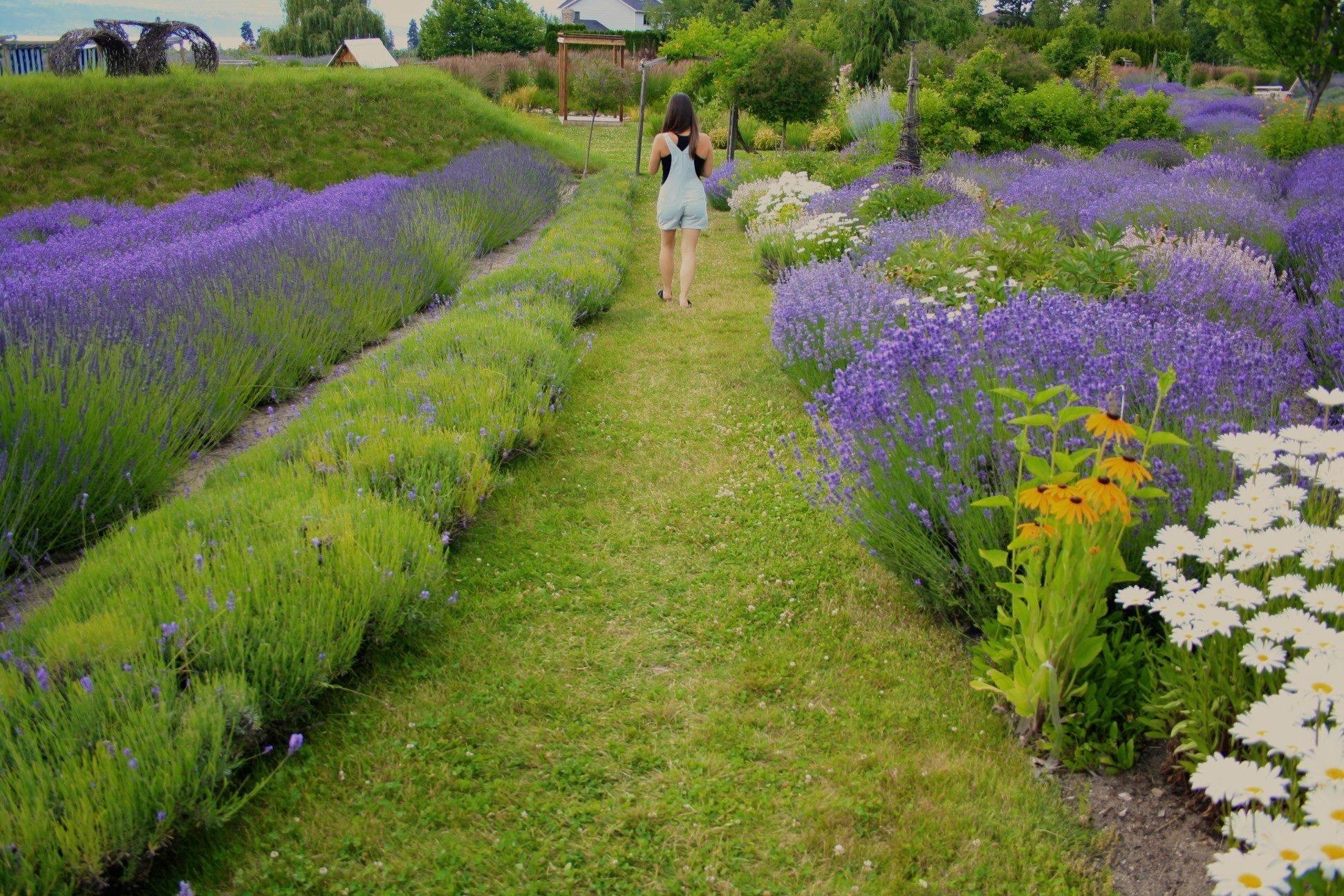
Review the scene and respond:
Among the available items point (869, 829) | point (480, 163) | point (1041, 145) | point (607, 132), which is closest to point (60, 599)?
point (869, 829)

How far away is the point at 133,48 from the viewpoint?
18.5 m

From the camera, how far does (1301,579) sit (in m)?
2.00

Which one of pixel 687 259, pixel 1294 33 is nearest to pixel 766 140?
pixel 1294 33

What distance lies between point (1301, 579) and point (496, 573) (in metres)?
2.75

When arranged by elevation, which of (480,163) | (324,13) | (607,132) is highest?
(324,13)

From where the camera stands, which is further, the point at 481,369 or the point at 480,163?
the point at 480,163

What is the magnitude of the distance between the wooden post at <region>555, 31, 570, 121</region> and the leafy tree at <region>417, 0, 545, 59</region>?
22.2 meters

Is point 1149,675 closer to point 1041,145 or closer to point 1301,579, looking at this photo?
point 1301,579

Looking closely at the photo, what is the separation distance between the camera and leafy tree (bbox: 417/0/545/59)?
50.0 m

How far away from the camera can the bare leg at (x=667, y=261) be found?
8245mm

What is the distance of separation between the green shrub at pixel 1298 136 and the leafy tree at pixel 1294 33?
38.8 inches

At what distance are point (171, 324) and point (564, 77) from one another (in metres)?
25.1

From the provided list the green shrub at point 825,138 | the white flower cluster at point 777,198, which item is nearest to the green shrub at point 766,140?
the green shrub at point 825,138

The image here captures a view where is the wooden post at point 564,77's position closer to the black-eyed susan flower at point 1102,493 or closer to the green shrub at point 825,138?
the green shrub at point 825,138
